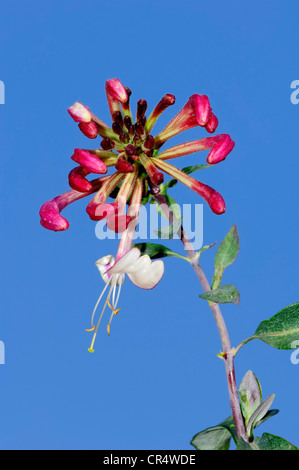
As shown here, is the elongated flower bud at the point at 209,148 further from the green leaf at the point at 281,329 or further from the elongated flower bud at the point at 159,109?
the green leaf at the point at 281,329

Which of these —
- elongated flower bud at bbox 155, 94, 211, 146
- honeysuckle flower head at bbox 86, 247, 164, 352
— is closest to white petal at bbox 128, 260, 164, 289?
honeysuckle flower head at bbox 86, 247, 164, 352

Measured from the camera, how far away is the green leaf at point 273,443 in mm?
866

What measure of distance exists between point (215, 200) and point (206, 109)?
13 cm

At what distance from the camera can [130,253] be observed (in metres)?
0.85

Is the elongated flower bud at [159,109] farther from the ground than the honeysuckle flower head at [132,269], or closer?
farther from the ground

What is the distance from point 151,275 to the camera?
84 cm

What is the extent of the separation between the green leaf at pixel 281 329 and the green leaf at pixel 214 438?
15 centimetres

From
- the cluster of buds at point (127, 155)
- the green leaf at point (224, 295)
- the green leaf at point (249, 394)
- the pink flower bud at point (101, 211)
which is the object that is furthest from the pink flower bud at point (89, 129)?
the green leaf at point (249, 394)

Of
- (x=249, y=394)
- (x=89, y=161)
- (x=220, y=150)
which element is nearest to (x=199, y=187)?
(x=220, y=150)

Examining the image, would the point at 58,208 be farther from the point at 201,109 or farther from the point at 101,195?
the point at 201,109

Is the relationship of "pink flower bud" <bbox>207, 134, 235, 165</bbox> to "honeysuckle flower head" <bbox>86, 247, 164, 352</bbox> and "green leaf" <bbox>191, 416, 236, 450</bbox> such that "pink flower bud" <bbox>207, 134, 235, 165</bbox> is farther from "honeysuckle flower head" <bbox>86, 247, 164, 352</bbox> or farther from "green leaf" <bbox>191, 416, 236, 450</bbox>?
"green leaf" <bbox>191, 416, 236, 450</bbox>

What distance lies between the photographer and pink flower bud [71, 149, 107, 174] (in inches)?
32.9

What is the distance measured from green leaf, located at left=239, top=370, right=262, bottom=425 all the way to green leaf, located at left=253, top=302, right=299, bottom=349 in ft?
0.21
